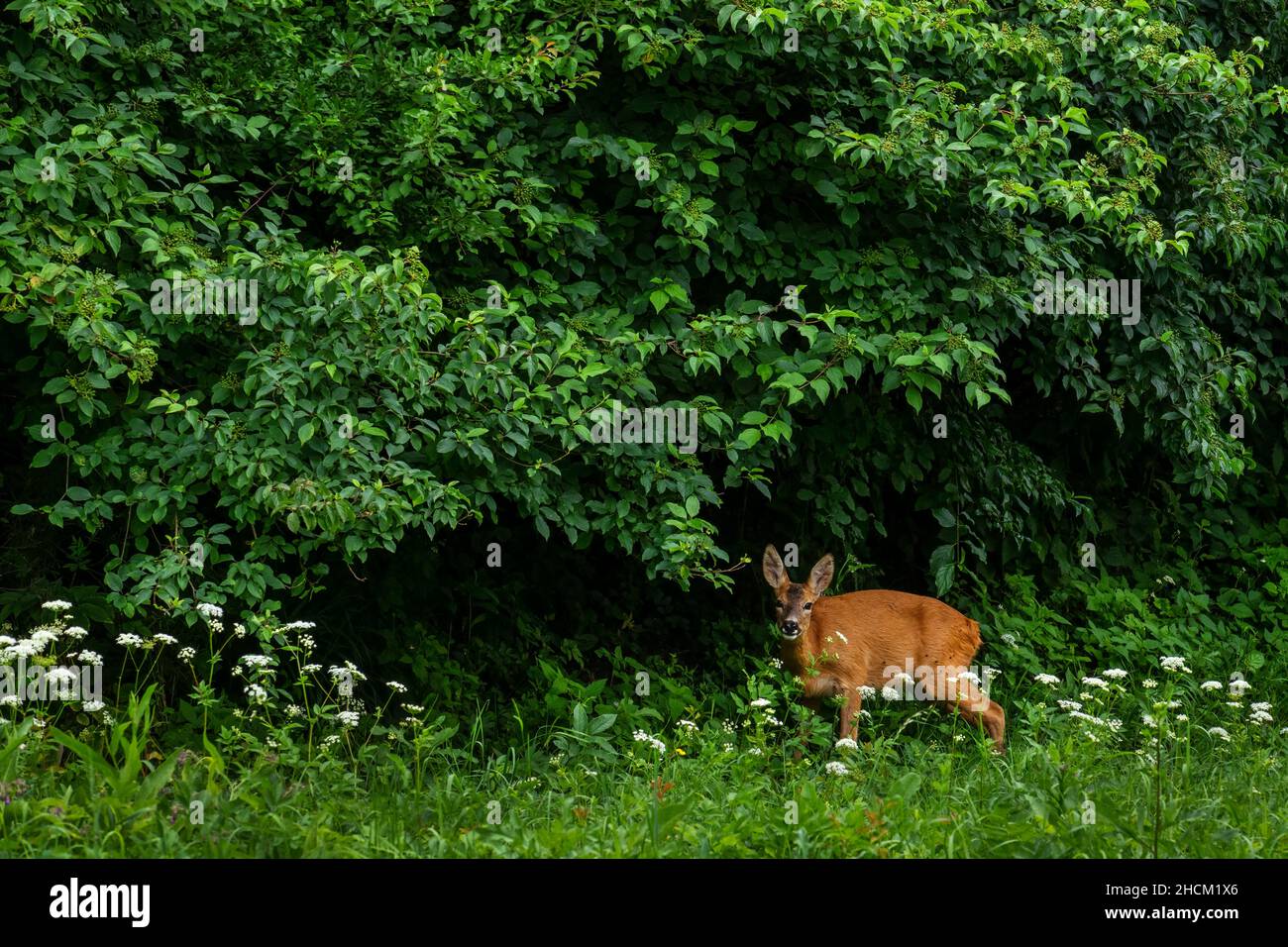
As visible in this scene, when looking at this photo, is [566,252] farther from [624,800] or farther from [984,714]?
[984,714]

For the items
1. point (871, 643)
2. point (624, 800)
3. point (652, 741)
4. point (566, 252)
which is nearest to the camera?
point (624, 800)

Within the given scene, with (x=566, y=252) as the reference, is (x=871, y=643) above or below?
below

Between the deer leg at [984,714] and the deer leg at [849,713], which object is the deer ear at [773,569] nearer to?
the deer leg at [849,713]

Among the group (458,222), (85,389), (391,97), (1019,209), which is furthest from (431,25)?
(1019,209)

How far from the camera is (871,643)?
7.59 m

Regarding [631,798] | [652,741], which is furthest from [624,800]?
[652,741]

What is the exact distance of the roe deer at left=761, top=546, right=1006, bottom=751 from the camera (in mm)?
7352

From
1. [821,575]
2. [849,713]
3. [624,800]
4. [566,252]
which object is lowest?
[624,800]

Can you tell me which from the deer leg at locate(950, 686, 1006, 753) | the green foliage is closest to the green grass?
the deer leg at locate(950, 686, 1006, 753)

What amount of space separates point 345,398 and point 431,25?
2.13 m

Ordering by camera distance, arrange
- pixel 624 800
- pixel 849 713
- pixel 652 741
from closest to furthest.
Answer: pixel 624 800 → pixel 652 741 → pixel 849 713

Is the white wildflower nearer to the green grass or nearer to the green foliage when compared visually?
the green grass

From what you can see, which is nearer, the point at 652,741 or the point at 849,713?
the point at 652,741

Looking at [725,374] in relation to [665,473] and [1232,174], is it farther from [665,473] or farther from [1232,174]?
[1232,174]
